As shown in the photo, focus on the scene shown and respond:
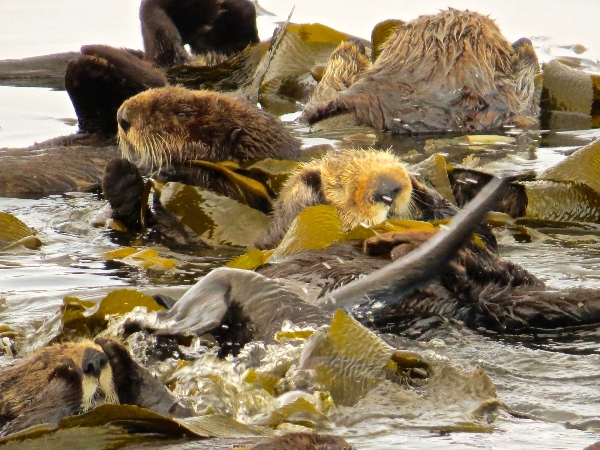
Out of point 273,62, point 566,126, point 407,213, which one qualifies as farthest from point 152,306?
point 273,62

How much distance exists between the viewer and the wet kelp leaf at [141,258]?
14.9 ft

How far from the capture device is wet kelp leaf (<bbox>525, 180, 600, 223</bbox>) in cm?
498

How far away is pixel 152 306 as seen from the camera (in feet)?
11.4

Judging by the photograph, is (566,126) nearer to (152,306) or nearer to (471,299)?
(471,299)

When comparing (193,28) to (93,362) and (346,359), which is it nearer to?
(346,359)

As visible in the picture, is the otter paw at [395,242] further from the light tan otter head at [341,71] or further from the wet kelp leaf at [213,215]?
the light tan otter head at [341,71]

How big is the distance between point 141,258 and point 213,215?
542 millimetres

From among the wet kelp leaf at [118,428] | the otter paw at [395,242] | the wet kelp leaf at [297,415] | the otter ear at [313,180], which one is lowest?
the wet kelp leaf at [297,415]

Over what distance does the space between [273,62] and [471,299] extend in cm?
570

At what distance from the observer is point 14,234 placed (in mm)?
5012

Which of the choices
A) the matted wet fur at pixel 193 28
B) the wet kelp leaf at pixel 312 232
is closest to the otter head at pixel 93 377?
the wet kelp leaf at pixel 312 232

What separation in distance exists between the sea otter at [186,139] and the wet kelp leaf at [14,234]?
43 centimetres

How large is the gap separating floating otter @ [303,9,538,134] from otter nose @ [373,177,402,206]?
133 inches

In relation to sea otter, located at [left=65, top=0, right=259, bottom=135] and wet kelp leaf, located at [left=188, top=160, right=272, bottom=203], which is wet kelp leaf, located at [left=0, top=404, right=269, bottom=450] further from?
sea otter, located at [left=65, top=0, right=259, bottom=135]
